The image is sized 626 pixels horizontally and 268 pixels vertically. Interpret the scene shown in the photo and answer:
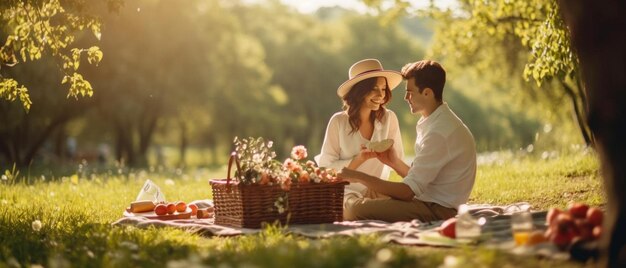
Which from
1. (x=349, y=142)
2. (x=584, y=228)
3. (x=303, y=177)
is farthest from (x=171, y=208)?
(x=584, y=228)

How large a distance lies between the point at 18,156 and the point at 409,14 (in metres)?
16.3

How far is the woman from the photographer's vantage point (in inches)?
365

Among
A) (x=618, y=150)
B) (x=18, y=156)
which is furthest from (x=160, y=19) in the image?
(x=618, y=150)

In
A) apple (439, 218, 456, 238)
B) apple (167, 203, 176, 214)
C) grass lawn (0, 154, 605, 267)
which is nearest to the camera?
grass lawn (0, 154, 605, 267)

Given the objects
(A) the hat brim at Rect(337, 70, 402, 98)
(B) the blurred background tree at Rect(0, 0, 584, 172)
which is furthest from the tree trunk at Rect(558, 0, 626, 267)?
(B) the blurred background tree at Rect(0, 0, 584, 172)

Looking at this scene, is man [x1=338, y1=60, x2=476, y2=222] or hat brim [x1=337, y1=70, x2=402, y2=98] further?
hat brim [x1=337, y1=70, x2=402, y2=98]

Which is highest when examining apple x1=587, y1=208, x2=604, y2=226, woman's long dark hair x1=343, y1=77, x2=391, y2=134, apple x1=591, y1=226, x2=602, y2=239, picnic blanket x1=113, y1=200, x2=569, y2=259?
woman's long dark hair x1=343, y1=77, x2=391, y2=134

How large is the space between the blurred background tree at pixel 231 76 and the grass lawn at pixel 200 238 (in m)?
1.51

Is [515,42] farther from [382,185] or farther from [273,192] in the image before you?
[273,192]

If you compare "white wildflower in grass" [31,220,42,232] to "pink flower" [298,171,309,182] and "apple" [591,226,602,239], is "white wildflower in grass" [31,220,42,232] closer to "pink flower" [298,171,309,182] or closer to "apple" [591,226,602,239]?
"pink flower" [298,171,309,182]

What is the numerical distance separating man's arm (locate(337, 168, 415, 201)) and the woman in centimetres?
94

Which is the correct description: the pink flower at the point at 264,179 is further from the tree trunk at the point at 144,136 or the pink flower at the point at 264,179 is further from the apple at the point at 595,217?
the tree trunk at the point at 144,136

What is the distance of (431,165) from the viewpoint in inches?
317

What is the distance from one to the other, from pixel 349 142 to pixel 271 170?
1.48m
